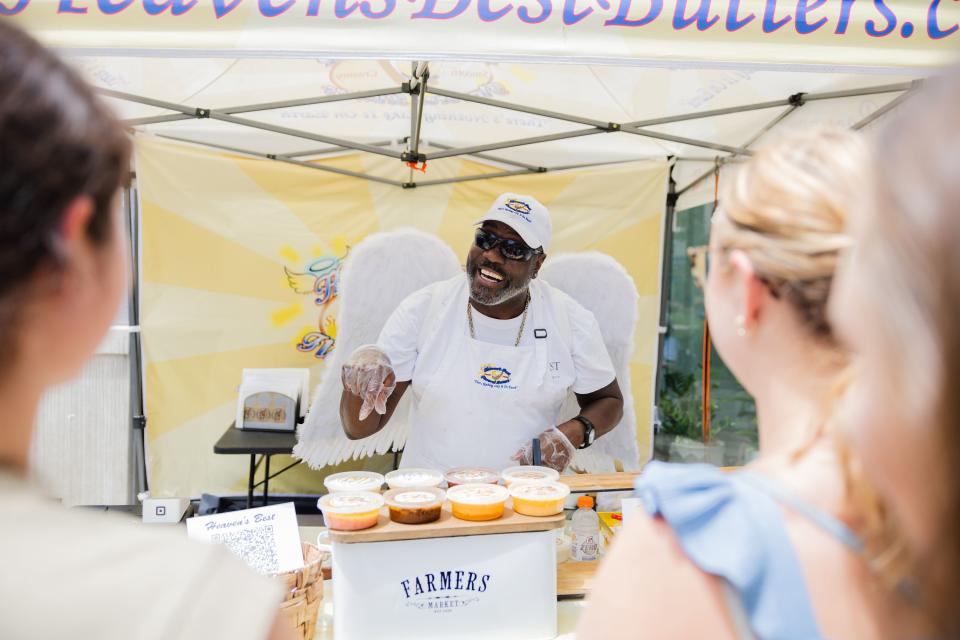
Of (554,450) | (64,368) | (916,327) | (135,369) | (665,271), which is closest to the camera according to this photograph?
(916,327)

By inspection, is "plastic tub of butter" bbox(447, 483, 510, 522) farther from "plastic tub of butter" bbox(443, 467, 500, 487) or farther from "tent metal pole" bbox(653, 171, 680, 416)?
"tent metal pole" bbox(653, 171, 680, 416)

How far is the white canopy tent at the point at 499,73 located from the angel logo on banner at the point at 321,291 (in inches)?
23.9

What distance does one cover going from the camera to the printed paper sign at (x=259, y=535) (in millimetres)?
1716

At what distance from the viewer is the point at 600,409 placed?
365cm

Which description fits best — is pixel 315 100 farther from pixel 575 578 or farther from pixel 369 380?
pixel 575 578

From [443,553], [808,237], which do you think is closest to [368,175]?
[443,553]

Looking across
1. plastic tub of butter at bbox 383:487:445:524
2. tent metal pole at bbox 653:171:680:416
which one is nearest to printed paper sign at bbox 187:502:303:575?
plastic tub of butter at bbox 383:487:445:524

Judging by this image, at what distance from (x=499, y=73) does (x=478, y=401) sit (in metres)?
1.56

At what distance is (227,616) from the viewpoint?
591 millimetres

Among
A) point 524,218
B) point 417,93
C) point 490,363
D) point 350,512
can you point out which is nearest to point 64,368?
point 350,512

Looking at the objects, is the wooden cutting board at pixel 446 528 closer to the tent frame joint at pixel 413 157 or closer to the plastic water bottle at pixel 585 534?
the plastic water bottle at pixel 585 534

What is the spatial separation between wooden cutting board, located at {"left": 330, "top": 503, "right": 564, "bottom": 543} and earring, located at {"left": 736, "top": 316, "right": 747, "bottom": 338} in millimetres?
956

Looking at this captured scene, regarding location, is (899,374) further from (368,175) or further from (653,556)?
(368,175)

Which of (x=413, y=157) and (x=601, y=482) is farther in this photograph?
(x=413, y=157)
